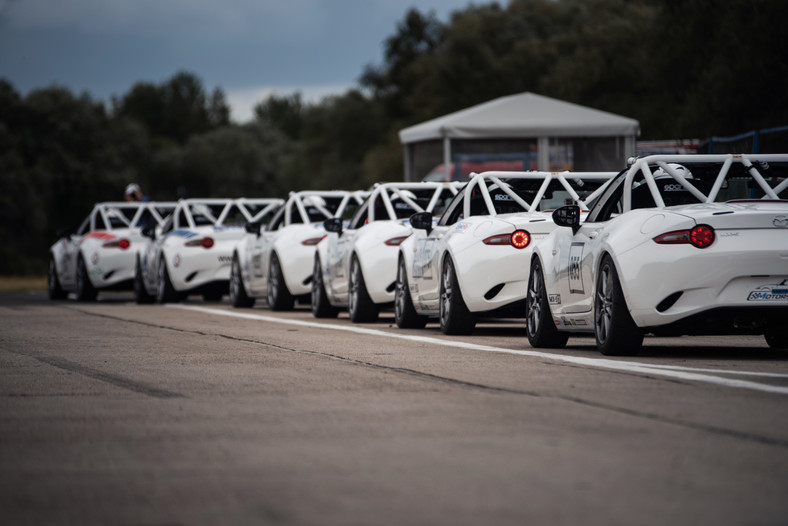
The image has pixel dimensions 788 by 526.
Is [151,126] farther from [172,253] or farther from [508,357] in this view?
[508,357]

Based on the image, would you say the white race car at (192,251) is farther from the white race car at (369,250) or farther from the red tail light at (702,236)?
the red tail light at (702,236)

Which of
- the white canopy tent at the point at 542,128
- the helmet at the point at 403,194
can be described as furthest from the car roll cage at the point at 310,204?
the white canopy tent at the point at 542,128

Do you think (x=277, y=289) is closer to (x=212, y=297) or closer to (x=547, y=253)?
(x=212, y=297)

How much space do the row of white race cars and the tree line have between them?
47.7 feet

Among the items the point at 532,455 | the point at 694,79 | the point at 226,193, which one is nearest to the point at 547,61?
the point at 694,79

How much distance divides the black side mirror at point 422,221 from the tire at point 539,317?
105 inches

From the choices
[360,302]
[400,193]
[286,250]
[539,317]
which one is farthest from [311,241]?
[539,317]

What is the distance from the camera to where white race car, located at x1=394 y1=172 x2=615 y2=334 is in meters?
13.7

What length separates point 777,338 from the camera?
1190cm

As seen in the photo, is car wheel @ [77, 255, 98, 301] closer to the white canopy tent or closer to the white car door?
→ the white canopy tent

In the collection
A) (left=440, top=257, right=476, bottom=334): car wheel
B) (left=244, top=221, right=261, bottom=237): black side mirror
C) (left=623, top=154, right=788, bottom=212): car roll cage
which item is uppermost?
(left=623, top=154, right=788, bottom=212): car roll cage

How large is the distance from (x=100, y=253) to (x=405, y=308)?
38.2ft

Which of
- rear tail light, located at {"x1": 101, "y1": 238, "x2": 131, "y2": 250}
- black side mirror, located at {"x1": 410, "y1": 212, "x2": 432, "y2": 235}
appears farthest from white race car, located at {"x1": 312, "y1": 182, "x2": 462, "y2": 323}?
rear tail light, located at {"x1": 101, "y1": 238, "x2": 131, "y2": 250}

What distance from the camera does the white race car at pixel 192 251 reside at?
78.5ft
